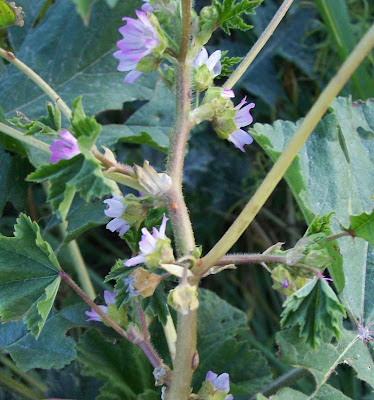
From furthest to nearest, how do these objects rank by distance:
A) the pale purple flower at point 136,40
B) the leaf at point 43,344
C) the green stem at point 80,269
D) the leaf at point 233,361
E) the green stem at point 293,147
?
the green stem at point 80,269
the leaf at point 233,361
the leaf at point 43,344
the pale purple flower at point 136,40
the green stem at point 293,147

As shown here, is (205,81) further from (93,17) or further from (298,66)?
(298,66)

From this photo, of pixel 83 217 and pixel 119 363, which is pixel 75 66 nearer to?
pixel 83 217

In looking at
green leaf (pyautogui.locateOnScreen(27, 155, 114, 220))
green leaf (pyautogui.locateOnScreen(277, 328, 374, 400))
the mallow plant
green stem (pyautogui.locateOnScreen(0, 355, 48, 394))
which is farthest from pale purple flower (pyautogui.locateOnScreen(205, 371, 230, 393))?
green stem (pyautogui.locateOnScreen(0, 355, 48, 394))

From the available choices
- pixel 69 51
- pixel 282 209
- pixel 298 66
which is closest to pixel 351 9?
pixel 298 66

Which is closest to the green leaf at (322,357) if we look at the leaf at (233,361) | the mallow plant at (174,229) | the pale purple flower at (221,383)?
the mallow plant at (174,229)

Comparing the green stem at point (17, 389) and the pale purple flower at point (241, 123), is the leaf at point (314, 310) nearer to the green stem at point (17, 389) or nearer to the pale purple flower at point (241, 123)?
the pale purple flower at point (241, 123)

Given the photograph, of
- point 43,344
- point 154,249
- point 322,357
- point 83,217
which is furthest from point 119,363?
point 154,249
